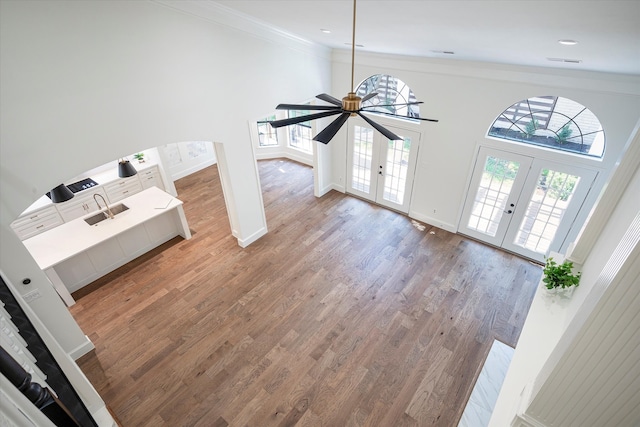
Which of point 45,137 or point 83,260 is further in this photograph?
point 83,260

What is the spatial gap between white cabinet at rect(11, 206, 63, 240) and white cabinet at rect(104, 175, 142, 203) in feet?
3.05

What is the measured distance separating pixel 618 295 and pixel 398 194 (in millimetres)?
5402

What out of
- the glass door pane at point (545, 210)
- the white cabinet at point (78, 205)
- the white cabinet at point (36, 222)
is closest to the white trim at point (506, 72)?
the glass door pane at point (545, 210)

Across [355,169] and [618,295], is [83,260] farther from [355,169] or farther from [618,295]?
[618,295]

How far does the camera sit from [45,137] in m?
3.03

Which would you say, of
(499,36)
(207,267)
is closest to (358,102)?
(499,36)

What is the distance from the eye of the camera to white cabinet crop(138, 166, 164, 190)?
685 cm

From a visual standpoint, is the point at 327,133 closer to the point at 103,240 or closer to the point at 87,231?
the point at 103,240

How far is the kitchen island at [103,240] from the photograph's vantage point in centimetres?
459

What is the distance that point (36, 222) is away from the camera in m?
5.56

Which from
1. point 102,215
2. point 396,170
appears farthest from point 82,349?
point 396,170

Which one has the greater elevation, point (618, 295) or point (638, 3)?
point (638, 3)

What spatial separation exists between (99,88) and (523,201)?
5.99 m

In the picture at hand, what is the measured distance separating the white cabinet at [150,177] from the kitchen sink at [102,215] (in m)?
1.43
